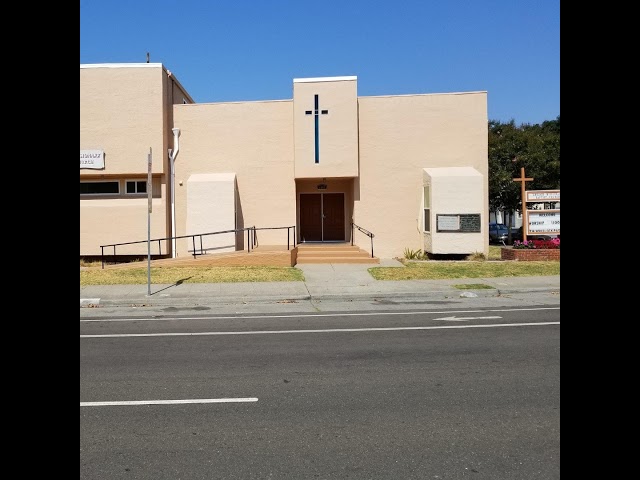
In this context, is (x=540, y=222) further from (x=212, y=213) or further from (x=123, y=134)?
(x=123, y=134)

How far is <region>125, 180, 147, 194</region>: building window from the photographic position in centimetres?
2283

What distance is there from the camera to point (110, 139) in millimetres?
22141

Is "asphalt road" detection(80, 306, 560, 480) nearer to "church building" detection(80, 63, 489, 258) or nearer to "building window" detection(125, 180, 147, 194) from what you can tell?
"church building" detection(80, 63, 489, 258)

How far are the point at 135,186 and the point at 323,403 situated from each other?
1917 cm

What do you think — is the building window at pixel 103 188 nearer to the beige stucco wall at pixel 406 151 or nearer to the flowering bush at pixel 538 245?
the beige stucco wall at pixel 406 151

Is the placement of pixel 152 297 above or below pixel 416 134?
below

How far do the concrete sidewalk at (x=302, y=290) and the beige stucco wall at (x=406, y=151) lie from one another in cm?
636

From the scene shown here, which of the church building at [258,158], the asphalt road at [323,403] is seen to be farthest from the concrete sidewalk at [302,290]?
the church building at [258,158]

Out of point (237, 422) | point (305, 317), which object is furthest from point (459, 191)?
point (237, 422)

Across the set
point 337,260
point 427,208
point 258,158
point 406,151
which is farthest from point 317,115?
point 337,260

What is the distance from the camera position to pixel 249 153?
22.7m

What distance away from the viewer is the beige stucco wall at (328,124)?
71.5ft
